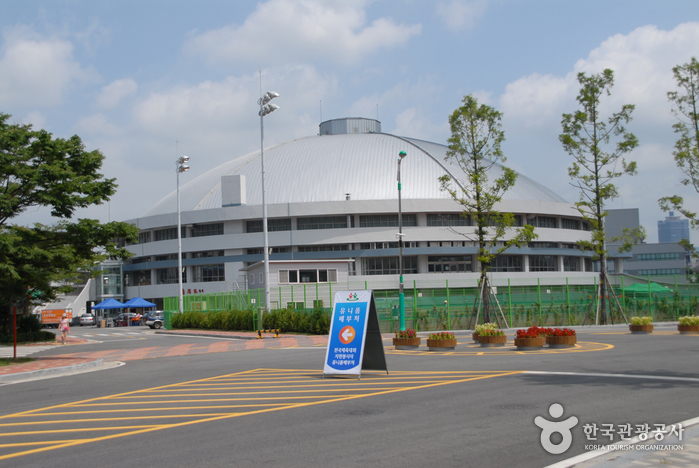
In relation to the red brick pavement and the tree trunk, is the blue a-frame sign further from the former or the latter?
the tree trunk

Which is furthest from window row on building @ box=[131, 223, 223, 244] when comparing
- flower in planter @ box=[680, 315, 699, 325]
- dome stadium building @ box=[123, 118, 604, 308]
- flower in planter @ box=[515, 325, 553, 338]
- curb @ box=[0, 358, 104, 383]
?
flower in planter @ box=[515, 325, 553, 338]

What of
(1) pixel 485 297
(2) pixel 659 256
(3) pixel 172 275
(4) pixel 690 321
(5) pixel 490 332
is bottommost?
(4) pixel 690 321

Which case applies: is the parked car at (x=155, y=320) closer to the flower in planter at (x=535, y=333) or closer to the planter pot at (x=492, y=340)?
the planter pot at (x=492, y=340)

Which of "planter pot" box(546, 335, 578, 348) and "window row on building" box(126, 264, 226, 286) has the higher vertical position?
"window row on building" box(126, 264, 226, 286)

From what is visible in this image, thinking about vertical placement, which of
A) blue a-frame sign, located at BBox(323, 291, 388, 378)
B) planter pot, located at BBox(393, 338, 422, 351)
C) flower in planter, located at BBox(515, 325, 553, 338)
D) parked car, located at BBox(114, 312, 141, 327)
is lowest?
parked car, located at BBox(114, 312, 141, 327)

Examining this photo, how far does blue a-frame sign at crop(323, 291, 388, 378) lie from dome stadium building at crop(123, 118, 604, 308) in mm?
48438

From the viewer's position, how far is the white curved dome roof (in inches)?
2842

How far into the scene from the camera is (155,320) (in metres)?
60.7

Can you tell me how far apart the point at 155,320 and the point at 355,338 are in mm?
50485

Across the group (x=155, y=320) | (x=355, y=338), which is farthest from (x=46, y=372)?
(x=155, y=320)

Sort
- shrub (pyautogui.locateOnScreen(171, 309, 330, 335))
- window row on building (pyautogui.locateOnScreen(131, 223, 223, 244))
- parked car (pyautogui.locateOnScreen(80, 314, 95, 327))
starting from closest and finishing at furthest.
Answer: shrub (pyautogui.locateOnScreen(171, 309, 330, 335)), window row on building (pyautogui.locateOnScreen(131, 223, 223, 244)), parked car (pyautogui.locateOnScreen(80, 314, 95, 327))

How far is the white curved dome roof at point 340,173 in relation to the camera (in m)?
72.2

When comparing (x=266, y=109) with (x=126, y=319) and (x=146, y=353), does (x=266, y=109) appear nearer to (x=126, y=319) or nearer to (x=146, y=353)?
(x=146, y=353)

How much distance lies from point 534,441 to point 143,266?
263ft
